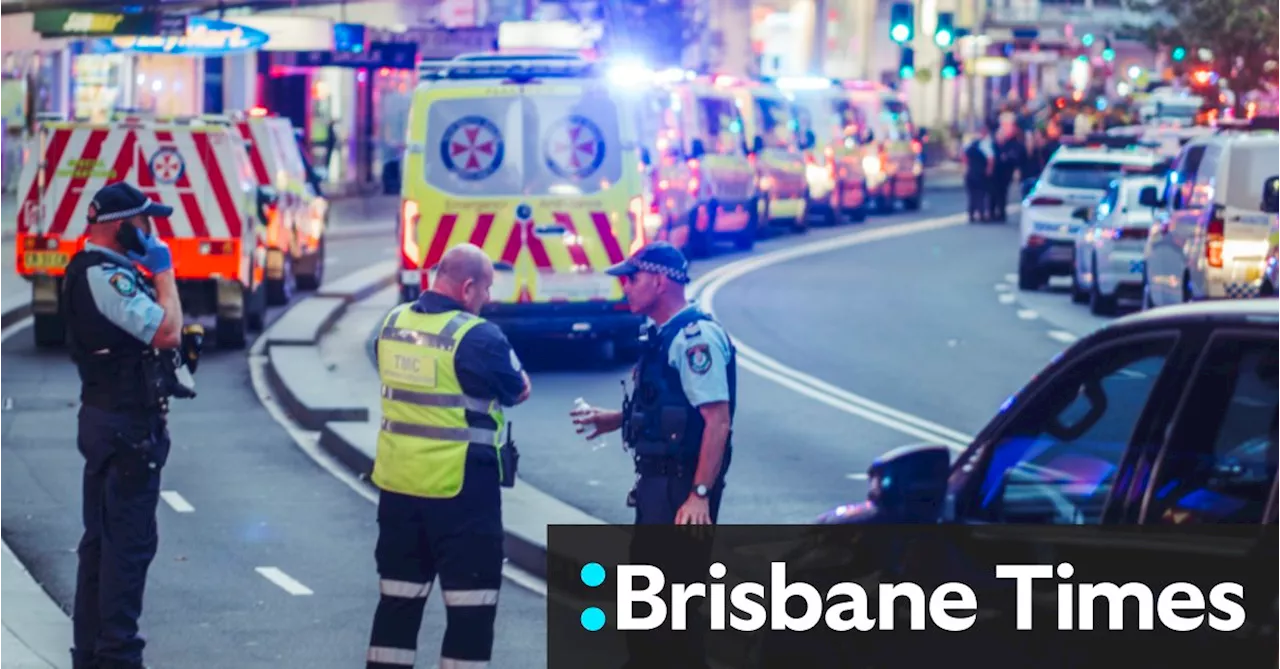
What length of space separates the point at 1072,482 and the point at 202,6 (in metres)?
31.6

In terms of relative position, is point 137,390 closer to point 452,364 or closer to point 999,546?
point 452,364

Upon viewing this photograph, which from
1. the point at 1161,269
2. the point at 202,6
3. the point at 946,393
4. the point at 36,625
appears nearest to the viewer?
the point at 36,625

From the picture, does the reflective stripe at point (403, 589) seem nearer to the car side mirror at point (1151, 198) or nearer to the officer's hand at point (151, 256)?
the officer's hand at point (151, 256)

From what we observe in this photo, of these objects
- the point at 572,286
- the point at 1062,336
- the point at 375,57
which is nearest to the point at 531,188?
the point at 572,286

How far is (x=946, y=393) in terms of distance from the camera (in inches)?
731

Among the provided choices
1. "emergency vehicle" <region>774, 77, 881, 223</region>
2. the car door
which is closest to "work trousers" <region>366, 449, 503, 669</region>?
the car door

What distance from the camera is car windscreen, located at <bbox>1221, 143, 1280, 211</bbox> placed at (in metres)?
20.5

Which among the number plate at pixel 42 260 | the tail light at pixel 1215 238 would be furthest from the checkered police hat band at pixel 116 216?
the tail light at pixel 1215 238

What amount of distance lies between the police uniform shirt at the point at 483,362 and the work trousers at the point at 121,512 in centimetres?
132

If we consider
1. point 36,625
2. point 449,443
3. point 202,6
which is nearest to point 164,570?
point 36,625

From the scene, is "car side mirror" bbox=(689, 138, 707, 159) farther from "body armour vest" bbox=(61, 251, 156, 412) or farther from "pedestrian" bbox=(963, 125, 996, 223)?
"body armour vest" bbox=(61, 251, 156, 412)

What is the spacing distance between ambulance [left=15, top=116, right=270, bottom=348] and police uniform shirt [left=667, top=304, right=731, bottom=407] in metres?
13.2

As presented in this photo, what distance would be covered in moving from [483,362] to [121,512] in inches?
63.8

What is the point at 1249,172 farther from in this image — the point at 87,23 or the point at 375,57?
the point at 375,57
